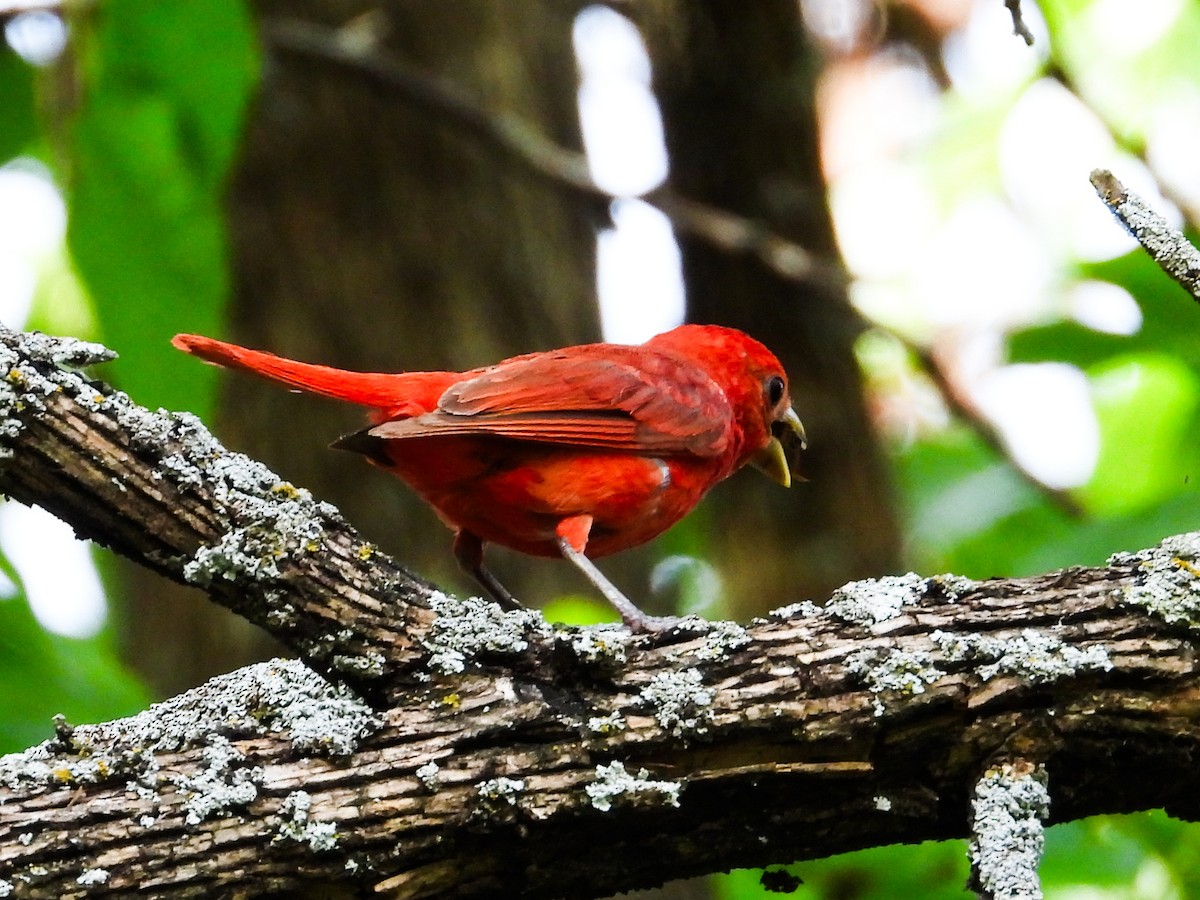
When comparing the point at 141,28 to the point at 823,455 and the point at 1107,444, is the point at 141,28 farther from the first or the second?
the point at 1107,444

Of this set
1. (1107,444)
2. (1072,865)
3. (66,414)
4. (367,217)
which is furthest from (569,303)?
(66,414)

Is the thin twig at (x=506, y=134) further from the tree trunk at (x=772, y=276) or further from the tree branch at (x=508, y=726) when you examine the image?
the tree branch at (x=508, y=726)

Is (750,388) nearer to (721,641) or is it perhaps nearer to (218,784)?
(721,641)

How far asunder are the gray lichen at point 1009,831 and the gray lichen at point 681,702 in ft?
1.59

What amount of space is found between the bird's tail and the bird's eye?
148 cm

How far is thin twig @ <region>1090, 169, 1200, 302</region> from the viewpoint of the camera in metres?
2.72

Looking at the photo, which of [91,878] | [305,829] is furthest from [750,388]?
[91,878]

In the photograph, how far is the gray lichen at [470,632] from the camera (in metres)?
2.62

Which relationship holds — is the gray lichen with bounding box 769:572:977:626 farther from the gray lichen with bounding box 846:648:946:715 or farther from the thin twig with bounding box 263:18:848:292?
the thin twig with bounding box 263:18:848:292

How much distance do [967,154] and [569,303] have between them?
455cm

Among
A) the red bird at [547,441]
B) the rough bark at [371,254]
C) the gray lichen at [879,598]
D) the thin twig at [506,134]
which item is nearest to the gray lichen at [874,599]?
the gray lichen at [879,598]

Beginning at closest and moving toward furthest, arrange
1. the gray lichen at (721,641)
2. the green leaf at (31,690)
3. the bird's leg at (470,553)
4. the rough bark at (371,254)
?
the gray lichen at (721,641)
the green leaf at (31,690)
the bird's leg at (470,553)
the rough bark at (371,254)

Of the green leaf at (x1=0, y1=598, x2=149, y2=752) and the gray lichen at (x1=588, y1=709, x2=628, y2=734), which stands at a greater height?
the green leaf at (x1=0, y1=598, x2=149, y2=752)

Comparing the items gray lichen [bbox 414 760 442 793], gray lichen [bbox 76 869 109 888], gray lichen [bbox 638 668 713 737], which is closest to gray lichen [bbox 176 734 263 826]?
gray lichen [bbox 76 869 109 888]
